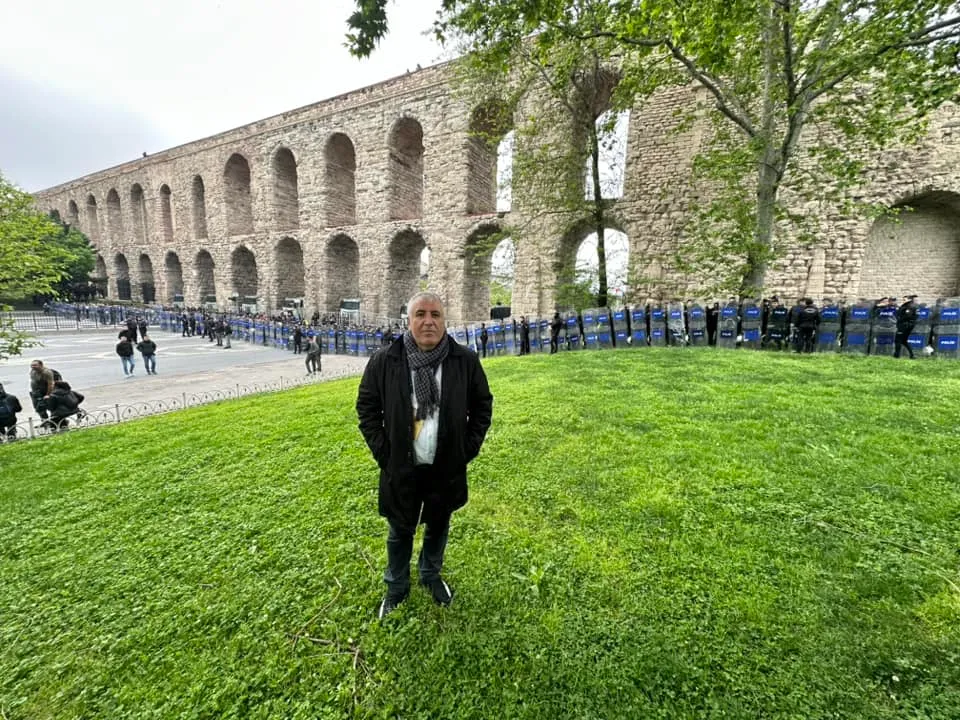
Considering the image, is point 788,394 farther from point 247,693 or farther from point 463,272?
point 463,272

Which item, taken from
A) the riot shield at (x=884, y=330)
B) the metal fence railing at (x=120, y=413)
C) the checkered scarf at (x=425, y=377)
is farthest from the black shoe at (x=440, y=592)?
the riot shield at (x=884, y=330)

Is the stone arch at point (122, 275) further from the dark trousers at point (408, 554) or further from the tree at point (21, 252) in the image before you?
the dark trousers at point (408, 554)

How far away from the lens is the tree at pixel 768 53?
4.12 metres

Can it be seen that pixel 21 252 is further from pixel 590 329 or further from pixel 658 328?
pixel 658 328

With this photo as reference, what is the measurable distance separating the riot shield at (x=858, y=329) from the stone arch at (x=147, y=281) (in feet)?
136

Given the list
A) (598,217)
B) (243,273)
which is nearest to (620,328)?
(598,217)

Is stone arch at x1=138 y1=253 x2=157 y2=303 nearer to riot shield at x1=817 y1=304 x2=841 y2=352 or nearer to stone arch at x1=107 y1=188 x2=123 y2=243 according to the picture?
stone arch at x1=107 y1=188 x2=123 y2=243

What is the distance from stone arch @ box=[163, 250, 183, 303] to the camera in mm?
30531

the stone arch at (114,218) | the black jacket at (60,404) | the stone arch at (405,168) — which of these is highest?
the stone arch at (114,218)

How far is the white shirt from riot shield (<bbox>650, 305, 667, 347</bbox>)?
399 inches

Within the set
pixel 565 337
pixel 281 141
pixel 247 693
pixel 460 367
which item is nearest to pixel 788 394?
pixel 460 367

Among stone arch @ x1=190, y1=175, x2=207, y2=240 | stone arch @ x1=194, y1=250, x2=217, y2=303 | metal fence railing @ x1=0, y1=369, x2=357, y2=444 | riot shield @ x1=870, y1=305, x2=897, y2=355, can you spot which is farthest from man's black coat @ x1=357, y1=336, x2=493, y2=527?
stone arch @ x1=190, y1=175, x2=207, y2=240

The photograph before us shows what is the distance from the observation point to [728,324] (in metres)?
9.81

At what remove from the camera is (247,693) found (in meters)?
1.76
